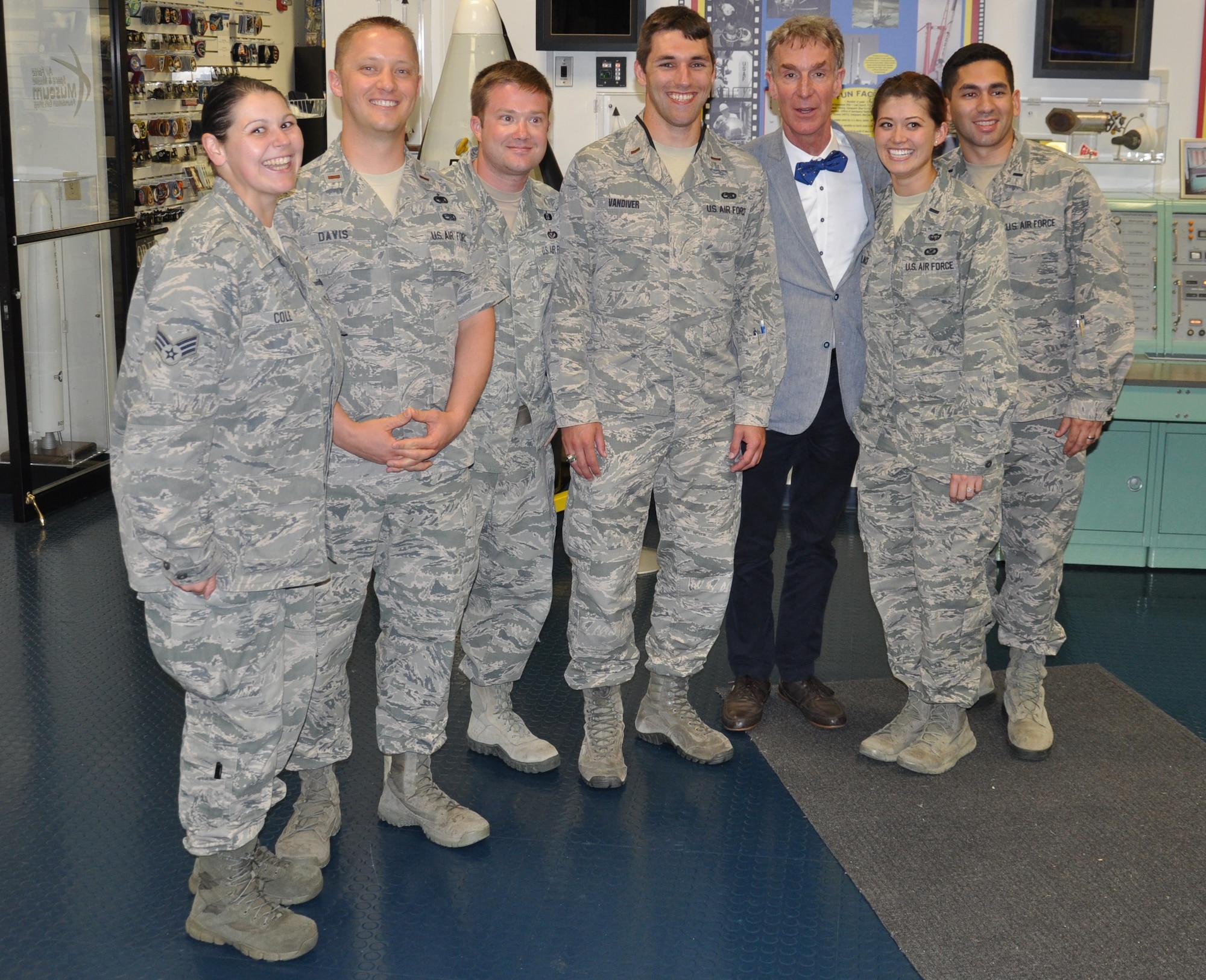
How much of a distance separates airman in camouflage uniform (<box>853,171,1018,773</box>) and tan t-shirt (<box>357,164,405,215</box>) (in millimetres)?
1231

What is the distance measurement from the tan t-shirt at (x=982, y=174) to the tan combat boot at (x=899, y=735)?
1.37 metres

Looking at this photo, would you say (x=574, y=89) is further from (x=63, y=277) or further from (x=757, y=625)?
(x=757, y=625)

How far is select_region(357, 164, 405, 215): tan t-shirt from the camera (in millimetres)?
2703

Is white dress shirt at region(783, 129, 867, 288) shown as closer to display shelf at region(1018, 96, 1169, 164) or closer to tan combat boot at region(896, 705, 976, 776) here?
tan combat boot at region(896, 705, 976, 776)

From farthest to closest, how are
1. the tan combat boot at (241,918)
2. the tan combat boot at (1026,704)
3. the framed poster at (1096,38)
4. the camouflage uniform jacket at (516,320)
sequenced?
1. the framed poster at (1096,38)
2. the tan combat boot at (1026,704)
3. the camouflage uniform jacket at (516,320)
4. the tan combat boot at (241,918)

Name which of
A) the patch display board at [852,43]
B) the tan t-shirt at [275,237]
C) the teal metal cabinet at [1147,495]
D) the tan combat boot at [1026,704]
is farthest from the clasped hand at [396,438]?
the teal metal cabinet at [1147,495]

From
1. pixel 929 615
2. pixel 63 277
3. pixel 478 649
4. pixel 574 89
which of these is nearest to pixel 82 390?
pixel 63 277

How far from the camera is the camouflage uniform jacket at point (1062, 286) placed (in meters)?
3.28

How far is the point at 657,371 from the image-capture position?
3086 millimetres

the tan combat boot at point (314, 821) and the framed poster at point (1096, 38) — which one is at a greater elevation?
the framed poster at point (1096, 38)

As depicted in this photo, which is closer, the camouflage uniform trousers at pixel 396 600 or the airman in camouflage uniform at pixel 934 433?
the camouflage uniform trousers at pixel 396 600

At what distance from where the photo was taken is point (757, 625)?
358cm

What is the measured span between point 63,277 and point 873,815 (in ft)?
14.5

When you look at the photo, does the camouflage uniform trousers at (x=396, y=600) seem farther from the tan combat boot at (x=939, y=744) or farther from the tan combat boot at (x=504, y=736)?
the tan combat boot at (x=939, y=744)
